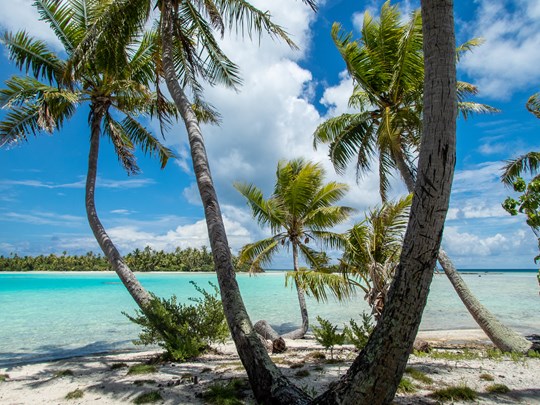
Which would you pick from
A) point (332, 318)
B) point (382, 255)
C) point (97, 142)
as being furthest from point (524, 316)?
point (97, 142)

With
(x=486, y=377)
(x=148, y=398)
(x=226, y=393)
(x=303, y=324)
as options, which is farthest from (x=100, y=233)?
(x=486, y=377)

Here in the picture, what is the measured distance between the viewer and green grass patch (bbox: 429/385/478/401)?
4297mm

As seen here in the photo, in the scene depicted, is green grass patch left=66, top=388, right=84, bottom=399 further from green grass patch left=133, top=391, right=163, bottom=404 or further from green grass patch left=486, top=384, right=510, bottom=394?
green grass patch left=486, top=384, right=510, bottom=394

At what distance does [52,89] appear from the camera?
879 cm

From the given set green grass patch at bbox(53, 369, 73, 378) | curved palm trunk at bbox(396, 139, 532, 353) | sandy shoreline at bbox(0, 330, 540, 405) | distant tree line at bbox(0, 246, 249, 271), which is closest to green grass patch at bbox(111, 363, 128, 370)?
sandy shoreline at bbox(0, 330, 540, 405)

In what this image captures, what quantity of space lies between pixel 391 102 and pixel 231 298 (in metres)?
7.51

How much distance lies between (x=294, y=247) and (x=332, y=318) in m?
5.47

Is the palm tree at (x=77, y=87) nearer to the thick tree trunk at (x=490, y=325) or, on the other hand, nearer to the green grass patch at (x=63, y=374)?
the green grass patch at (x=63, y=374)

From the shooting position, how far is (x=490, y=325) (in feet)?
24.8

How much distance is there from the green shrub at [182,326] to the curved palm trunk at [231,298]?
7.77 ft

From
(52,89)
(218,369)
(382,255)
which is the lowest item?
(218,369)

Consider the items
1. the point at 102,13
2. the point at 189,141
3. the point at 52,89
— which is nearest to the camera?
the point at 189,141

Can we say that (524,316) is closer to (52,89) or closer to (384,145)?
(384,145)

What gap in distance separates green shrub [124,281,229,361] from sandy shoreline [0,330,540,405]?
0.33 m
